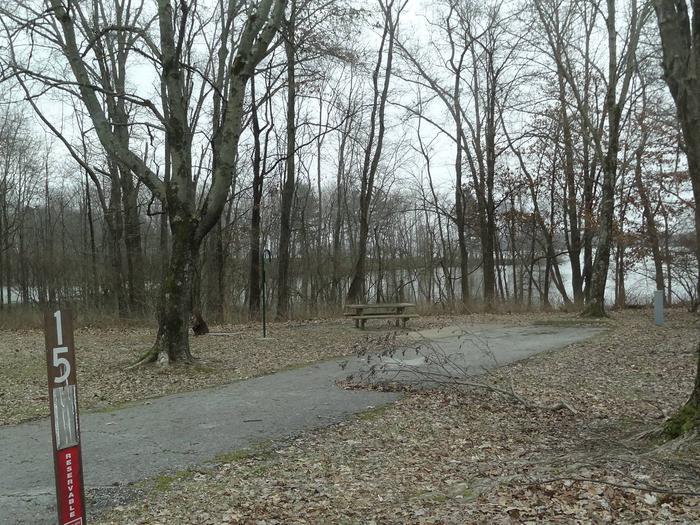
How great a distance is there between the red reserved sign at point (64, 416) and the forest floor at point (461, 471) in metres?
1.44

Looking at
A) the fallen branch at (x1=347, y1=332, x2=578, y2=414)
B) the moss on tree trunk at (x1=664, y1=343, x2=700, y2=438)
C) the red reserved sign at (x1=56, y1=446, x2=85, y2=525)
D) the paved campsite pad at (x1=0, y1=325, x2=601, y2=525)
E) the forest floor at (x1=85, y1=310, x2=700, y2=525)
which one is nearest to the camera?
the red reserved sign at (x1=56, y1=446, x2=85, y2=525)

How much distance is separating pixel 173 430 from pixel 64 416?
148 inches

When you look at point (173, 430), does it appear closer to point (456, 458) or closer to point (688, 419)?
point (456, 458)

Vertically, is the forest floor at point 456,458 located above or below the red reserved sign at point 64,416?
below

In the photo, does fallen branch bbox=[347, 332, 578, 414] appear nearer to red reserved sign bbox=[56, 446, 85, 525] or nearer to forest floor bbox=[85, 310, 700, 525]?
forest floor bbox=[85, 310, 700, 525]

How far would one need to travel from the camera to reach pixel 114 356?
460 inches

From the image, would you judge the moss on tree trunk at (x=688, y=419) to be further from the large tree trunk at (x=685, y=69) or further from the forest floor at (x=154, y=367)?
the forest floor at (x=154, y=367)

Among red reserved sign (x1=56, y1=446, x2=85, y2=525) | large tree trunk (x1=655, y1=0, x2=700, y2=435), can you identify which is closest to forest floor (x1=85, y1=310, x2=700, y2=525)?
large tree trunk (x1=655, y1=0, x2=700, y2=435)

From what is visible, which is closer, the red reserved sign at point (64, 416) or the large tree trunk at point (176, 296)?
the red reserved sign at point (64, 416)

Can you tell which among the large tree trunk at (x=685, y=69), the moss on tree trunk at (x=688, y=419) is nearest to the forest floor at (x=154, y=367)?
the moss on tree trunk at (x=688, y=419)

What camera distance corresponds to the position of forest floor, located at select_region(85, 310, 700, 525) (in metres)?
3.89

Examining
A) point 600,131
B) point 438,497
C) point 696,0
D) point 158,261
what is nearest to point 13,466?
point 438,497

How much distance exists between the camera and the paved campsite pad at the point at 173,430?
4.62m

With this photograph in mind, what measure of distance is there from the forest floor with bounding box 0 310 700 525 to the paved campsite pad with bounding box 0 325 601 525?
0.36 m
